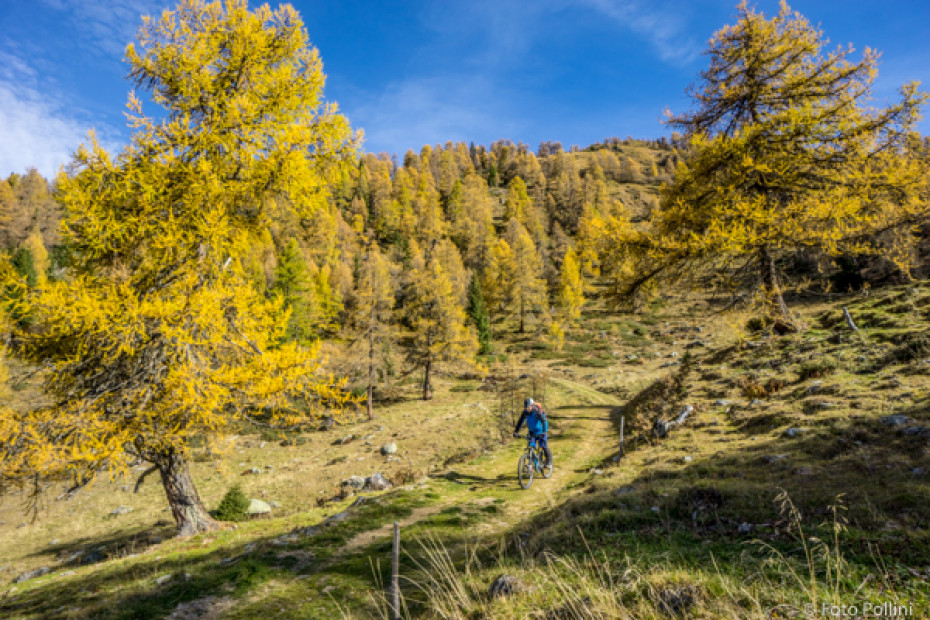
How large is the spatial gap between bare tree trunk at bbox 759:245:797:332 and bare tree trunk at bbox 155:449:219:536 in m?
15.5

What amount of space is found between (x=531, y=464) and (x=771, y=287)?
29.2ft

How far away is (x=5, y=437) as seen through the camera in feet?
18.7

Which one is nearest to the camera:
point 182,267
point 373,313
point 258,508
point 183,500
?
point 182,267

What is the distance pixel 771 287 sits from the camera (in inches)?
463

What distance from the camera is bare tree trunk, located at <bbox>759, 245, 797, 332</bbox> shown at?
11.5 metres

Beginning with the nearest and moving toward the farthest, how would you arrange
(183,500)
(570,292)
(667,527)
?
(667,527)
(183,500)
(570,292)

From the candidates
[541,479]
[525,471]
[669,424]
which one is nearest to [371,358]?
[541,479]

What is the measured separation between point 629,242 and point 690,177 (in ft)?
10.5

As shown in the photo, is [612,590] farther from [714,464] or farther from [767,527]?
[714,464]

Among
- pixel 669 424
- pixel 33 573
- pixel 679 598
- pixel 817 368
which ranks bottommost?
pixel 33 573

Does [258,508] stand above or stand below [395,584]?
below

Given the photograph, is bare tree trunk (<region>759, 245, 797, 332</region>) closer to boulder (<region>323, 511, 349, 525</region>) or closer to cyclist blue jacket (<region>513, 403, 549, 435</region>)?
cyclist blue jacket (<region>513, 403, 549, 435</region>)

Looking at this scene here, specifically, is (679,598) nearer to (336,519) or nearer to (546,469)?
(336,519)

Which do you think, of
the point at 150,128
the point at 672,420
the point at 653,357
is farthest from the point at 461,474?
the point at 653,357
